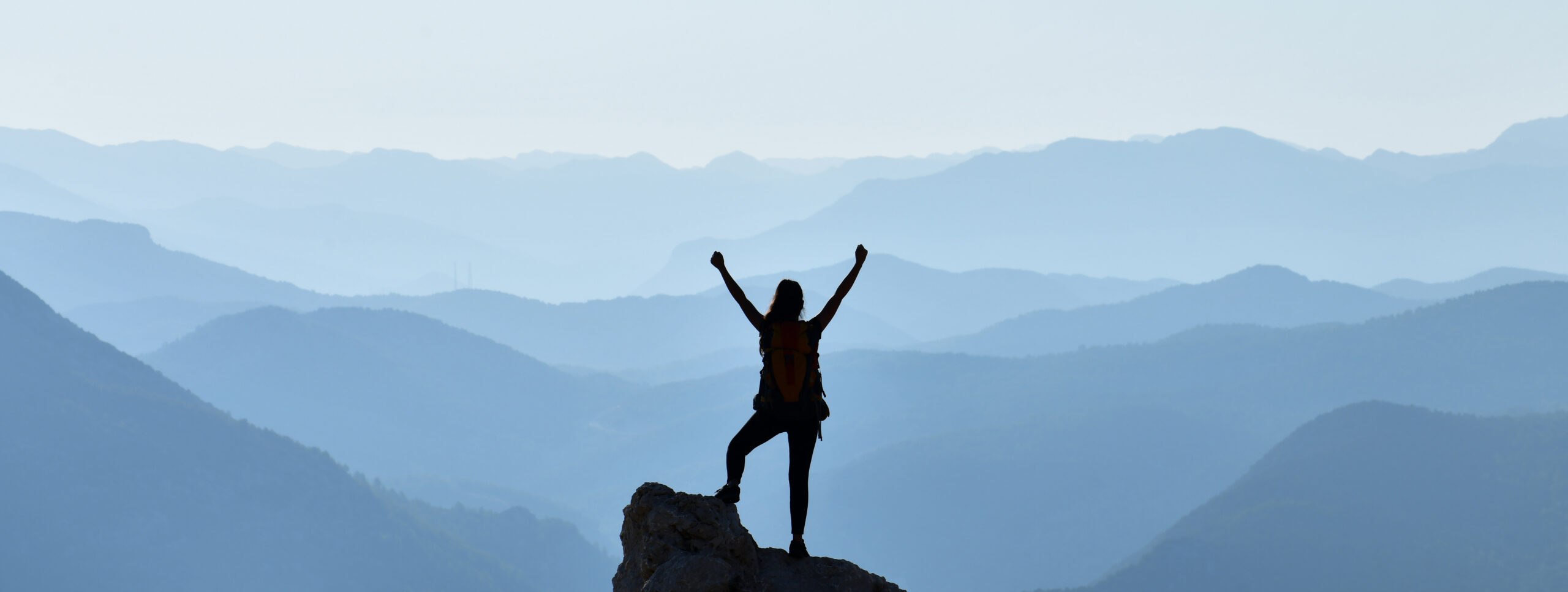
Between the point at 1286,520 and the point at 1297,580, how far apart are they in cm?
1392

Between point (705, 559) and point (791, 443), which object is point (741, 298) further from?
point (705, 559)

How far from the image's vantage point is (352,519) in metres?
163

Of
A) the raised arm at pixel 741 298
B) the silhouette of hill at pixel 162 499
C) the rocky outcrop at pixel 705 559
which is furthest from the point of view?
the silhouette of hill at pixel 162 499

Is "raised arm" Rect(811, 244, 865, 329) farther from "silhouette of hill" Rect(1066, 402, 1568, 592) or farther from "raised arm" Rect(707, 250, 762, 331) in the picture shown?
"silhouette of hill" Rect(1066, 402, 1568, 592)

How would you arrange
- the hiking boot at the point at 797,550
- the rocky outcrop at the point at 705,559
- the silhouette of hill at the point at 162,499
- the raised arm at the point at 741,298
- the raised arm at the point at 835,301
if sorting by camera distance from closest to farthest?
the raised arm at the point at 741,298 < the raised arm at the point at 835,301 < the rocky outcrop at the point at 705,559 < the hiking boot at the point at 797,550 < the silhouette of hill at the point at 162,499

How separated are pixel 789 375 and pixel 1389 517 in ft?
486

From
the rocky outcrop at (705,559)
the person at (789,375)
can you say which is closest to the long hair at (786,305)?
the person at (789,375)

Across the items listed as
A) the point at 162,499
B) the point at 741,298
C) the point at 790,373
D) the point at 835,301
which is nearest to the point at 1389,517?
the point at 835,301

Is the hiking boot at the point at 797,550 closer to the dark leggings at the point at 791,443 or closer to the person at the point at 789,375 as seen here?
the dark leggings at the point at 791,443

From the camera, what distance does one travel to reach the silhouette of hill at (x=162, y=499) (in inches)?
5512

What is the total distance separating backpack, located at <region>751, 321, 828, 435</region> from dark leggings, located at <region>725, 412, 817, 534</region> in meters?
0.14

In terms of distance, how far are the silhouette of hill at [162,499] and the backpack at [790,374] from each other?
15172cm

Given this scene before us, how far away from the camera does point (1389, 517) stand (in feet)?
449

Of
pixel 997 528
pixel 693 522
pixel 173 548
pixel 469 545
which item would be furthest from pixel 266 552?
pixel 693 522
